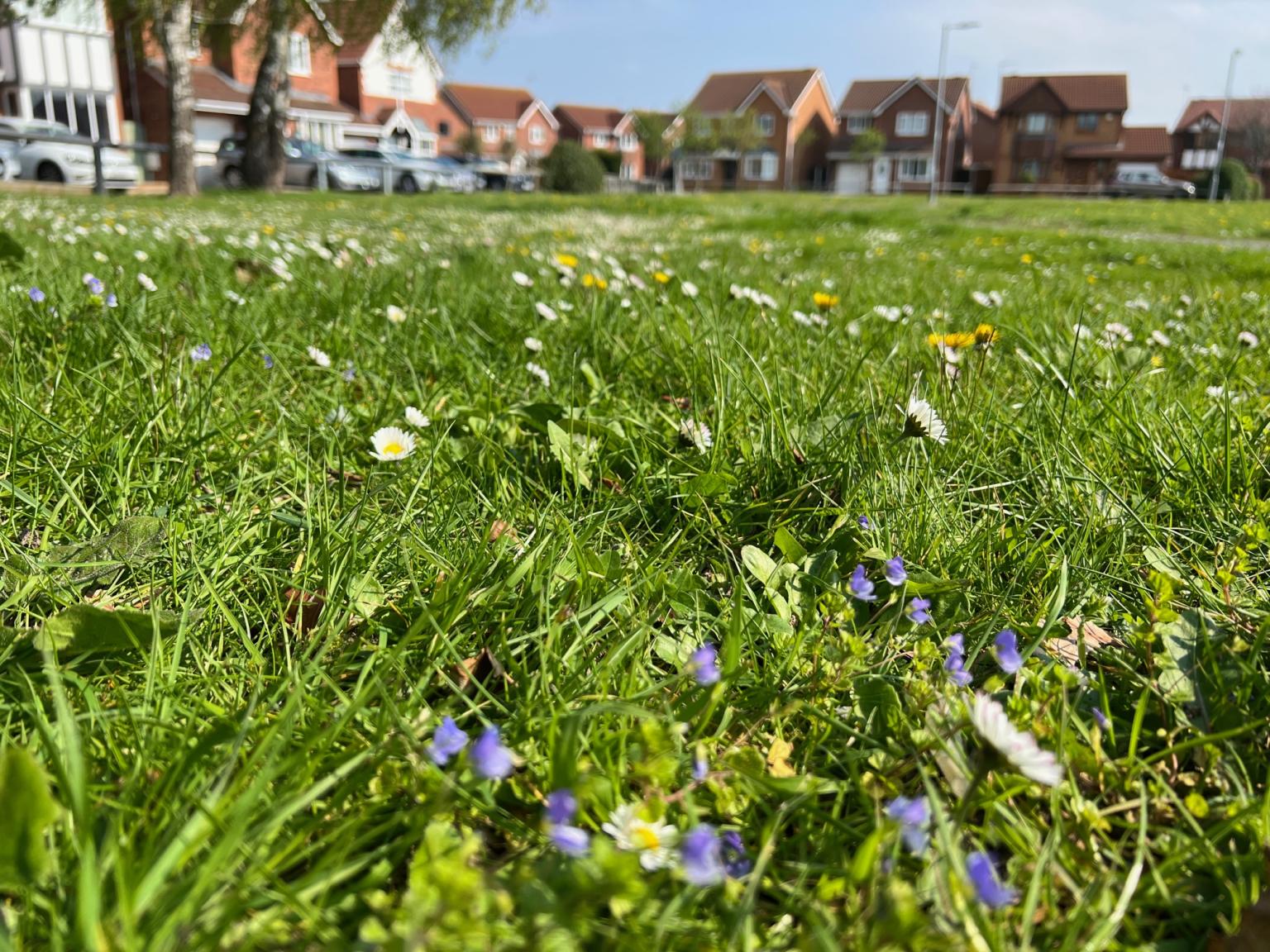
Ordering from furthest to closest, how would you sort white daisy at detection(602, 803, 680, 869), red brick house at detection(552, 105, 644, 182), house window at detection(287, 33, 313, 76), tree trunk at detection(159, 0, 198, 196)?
red brick house at detection(552, 105, 644, 182), house window at detection(287, 33, 313, 76), tree trunk at detection(159, 0, 198, 196), white daisy at detection(602, 803, 680, 869)

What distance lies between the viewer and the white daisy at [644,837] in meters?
0.85

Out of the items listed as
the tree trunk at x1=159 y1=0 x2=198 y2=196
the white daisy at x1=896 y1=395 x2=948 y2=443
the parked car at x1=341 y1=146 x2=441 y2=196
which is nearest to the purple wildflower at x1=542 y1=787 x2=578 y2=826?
the white daisy at x1=896 y1=395 x2=948 y2=443

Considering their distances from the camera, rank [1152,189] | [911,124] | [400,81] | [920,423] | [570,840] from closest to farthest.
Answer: [570,840] < [920,423] < [1152,189] < [400,81] < [911,124]

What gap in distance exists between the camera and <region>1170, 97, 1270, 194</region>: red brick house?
221 feet

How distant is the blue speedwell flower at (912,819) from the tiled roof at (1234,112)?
85780 millimetres

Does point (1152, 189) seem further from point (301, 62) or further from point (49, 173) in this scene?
point (49, 173)

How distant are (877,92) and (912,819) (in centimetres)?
7732

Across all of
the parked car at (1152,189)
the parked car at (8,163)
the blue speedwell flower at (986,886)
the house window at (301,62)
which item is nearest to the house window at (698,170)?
the parked car at (1152,189)

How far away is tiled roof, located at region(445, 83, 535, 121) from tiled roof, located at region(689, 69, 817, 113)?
1484 cm

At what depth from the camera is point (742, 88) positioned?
225ft

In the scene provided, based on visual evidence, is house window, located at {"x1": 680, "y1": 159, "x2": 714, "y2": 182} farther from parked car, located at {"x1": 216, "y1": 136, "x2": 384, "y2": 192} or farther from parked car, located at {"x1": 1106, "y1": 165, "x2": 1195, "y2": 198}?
parked car, located at {"x1": 216, "y1": 136, "x2": 384, "y2": 192}

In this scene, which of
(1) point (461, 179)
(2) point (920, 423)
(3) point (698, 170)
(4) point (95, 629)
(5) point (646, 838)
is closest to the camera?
(5) point (646, 838)

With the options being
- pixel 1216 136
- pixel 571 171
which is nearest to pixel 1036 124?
pixel 1216 136

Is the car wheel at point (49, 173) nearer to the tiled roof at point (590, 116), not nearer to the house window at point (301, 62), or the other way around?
the house window at point (301, 62)
